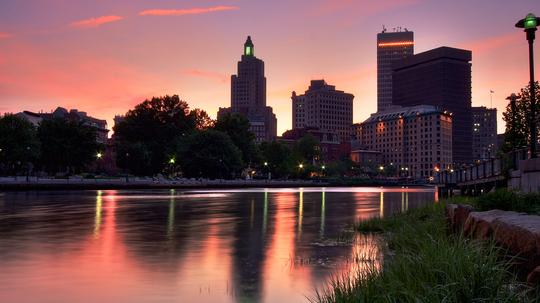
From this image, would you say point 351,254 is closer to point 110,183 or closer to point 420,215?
point 420,215

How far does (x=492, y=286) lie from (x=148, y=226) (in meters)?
22.8

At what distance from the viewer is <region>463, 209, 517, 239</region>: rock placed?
11.1 meters

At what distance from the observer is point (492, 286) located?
6898 millimetres

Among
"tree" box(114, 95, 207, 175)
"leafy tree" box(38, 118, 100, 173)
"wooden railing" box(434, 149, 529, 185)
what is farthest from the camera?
"tree" box(114, 95, 207, 175)

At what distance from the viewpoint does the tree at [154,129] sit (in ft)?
487

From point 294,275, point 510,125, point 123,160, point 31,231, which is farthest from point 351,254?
point 123,160

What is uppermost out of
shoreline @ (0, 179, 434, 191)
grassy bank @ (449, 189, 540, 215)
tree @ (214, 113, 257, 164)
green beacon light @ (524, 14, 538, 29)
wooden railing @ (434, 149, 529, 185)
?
tree @ (214, 113, 257, 164)

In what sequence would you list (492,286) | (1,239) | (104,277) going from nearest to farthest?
(492,286) < (104,277) < (1,239)

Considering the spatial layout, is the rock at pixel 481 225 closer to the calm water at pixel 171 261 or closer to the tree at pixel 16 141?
the calm water at pixel 171 261

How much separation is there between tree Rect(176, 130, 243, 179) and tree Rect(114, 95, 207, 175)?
22.6ft

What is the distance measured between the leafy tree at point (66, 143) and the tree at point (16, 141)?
1339 centimetres

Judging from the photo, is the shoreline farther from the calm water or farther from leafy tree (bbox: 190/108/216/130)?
the calm water

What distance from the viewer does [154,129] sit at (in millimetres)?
153875

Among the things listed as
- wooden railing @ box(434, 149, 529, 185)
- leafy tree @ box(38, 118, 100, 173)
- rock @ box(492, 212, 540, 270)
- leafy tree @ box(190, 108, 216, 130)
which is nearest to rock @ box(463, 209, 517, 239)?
rock @ box(492, 212, 540, 270)
